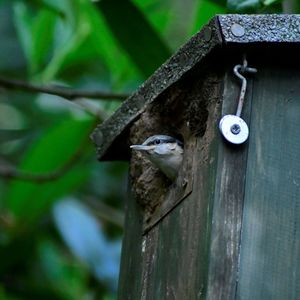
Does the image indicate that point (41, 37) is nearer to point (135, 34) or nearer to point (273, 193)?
point (135, 34)

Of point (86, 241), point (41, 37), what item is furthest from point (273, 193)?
point (86, 241)

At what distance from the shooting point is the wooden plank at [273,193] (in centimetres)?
332

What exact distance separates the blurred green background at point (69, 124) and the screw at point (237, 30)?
0.29m

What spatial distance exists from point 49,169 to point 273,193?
2.34 meters

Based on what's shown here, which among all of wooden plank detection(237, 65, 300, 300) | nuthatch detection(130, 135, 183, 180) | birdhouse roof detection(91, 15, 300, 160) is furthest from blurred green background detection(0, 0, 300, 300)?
nuthatch detection(130, 135, 183, 180)

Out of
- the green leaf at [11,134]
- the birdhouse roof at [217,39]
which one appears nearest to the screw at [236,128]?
the birdhouse roof at [217,39]

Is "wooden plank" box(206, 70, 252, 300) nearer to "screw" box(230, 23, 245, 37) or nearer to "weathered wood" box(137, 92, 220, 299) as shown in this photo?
"weathered wood" box(137, 92, 220, 299)

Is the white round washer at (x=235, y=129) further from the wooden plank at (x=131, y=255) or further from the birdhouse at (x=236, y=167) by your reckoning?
the wooden plank at (x=131, y=255)

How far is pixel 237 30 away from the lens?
3.41 meters

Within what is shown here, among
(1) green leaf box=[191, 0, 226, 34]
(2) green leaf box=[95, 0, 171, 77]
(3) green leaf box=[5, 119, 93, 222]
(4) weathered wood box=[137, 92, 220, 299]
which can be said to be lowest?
(4) weathered wood box=[137, 92, 220, 299]

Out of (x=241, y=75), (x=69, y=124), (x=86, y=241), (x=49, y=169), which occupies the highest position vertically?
(x=69, y=124)

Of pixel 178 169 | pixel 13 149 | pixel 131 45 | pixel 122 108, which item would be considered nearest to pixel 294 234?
pixel 178 169

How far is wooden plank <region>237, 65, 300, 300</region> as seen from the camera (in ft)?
10.9

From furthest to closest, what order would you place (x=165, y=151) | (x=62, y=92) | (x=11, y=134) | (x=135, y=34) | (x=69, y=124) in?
(x=11, y=134)
(x=69, y=124)
(x=62, y=92)
(x=135, y=34)
(x=165, y=151)
